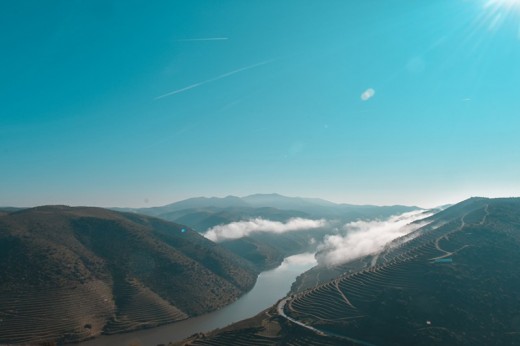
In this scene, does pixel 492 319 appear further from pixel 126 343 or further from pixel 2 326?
pixel 2 326

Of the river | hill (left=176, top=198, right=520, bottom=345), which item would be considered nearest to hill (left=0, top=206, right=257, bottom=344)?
the river

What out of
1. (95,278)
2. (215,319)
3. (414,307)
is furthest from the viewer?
(95,278)

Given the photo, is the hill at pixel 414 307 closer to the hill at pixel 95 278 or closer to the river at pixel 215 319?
the river at pixel 215 319

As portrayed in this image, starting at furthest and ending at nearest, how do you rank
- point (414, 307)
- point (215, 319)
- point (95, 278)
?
point (95, 278), point (215, 319), point (414, 307)

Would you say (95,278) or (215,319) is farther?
(95,278)

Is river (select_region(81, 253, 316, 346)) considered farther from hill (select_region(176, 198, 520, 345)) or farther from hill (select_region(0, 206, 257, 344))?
hill (select_region(176, 198, 520, 345))

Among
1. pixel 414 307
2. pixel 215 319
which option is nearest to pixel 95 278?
pixel 215 319

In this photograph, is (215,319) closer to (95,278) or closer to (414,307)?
(95,278)
